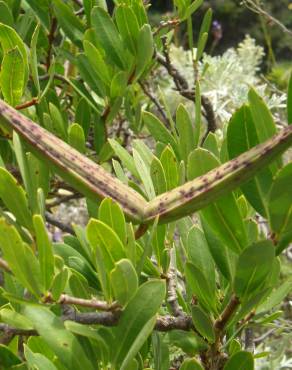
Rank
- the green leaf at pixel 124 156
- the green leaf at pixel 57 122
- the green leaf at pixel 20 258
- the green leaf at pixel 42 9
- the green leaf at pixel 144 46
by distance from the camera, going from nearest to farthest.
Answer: the green leaf at pixel 20 258 < the green leaf at pixel 124 156 < the green leaf at pixel 144 46 < the green leaf at pixel 57 122 < the green leaf at pixel 42 9

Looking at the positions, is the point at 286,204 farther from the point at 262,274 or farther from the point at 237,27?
the point at 237,27

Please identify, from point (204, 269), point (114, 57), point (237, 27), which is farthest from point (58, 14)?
point (237, 27)

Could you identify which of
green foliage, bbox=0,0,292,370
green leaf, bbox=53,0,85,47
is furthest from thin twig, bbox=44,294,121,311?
green leaf, bbox=53,0,85,47

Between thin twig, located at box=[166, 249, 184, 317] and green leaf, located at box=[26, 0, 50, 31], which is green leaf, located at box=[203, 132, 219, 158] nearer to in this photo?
thin twig, located at box=[166, 249, 184, 317]

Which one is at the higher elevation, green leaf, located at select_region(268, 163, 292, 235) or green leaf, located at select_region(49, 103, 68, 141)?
green leaf, located at select_region(268, 163, 292, 235)

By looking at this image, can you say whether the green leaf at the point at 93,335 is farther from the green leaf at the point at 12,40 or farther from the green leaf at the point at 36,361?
the green leaf at the point at 12,40

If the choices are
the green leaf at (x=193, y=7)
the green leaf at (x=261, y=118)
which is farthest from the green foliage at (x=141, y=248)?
the green leaf at (x=193, y=7)
